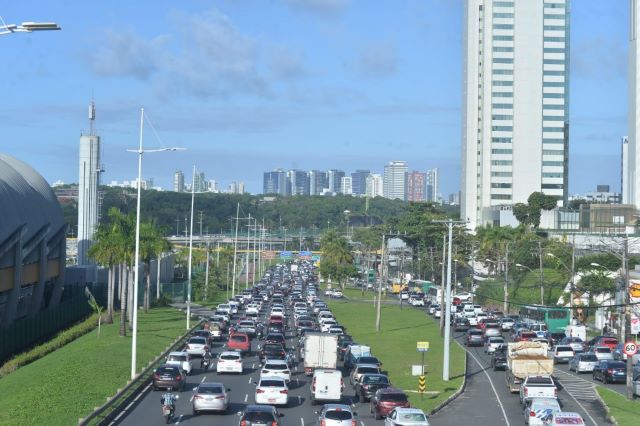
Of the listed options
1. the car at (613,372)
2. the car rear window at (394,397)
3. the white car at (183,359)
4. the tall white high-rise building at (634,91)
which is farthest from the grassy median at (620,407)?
the tall white high-rise building at (634,91)

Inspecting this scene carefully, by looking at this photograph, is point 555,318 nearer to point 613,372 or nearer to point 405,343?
point 405,343

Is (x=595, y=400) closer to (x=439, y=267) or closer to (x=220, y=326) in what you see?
(x=220, y=326)

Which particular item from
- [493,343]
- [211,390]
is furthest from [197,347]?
[211,390]

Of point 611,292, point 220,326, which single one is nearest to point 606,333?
point 611,292

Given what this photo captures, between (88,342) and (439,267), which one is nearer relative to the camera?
(88,342)

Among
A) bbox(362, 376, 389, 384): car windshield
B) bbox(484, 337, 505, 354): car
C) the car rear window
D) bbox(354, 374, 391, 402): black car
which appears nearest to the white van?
bbox(354, 374, 391, 402): black car

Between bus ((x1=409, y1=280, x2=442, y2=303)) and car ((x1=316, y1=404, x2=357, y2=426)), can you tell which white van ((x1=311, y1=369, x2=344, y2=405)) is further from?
bus ((x1=409, y1=280, x2=442, y2=303))

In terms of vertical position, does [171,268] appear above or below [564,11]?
below
